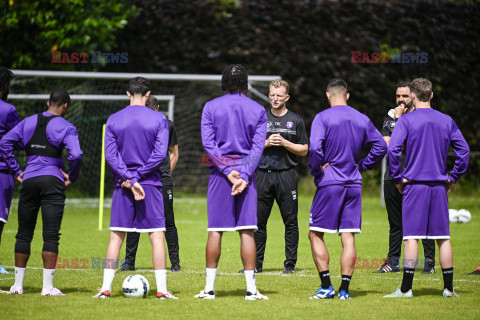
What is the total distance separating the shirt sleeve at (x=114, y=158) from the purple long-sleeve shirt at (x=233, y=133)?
0.83 metres

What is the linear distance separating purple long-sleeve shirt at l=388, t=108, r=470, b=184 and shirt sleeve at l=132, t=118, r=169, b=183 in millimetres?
2313

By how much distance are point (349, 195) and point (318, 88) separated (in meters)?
14.8

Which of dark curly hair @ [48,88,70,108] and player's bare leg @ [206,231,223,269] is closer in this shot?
player's bare leg @ [206,231,223,269]

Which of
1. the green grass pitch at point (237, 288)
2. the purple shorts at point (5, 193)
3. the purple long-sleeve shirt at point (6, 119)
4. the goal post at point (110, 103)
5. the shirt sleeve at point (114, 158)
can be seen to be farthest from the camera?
the goal post at point (110, 103)

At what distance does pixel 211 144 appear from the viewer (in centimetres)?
729

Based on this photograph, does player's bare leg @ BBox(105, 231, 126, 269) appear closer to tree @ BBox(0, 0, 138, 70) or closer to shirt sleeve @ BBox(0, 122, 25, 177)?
shirt sleeve @ BBox(0, 122, 25, 177)

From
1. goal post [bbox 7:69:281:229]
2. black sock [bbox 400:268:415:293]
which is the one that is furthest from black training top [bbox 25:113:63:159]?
goal post [bbox 7:69:281:229]

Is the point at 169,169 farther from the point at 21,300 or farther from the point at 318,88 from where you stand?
the point at 318,88

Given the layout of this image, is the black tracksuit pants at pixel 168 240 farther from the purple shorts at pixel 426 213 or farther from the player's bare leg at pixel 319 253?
the purple shorts at pixel 426 213

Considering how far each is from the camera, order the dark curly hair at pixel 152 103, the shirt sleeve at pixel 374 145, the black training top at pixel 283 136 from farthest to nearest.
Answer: the black training top at pixel 283 136, the dark curly hair at pixel 152 103, the shirt sleeve at pixel 374 145

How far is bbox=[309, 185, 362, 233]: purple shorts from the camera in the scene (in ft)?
24.3

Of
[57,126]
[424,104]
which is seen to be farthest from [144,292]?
[424,104]

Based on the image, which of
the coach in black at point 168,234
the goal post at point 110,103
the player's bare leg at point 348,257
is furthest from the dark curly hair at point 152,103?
the goal post at point 110,103

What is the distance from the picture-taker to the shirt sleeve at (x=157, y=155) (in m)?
7.23
